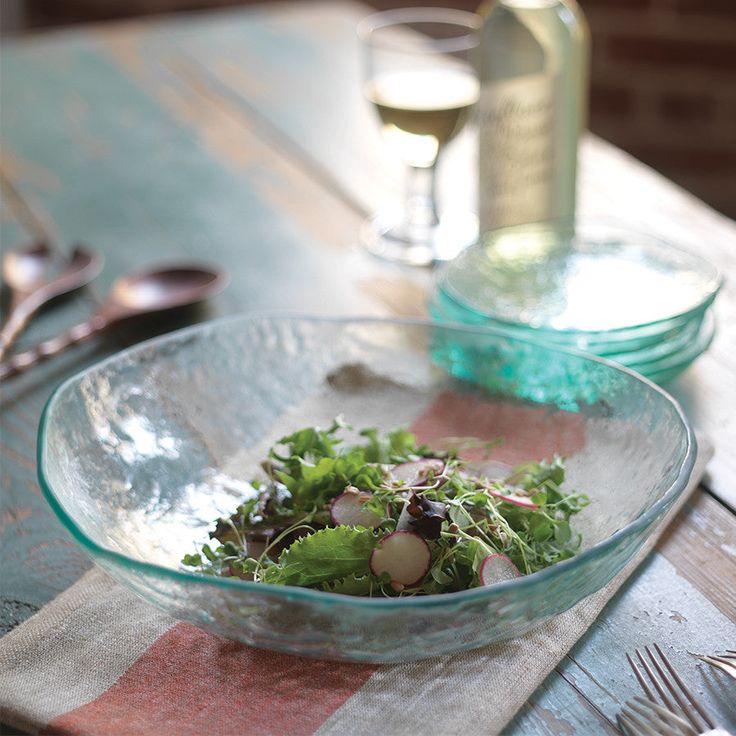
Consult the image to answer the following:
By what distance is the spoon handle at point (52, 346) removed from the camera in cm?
93

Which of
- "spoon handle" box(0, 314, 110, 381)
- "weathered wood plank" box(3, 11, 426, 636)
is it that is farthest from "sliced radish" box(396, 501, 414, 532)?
"spoon handle" box(0, 314, 110, 381)

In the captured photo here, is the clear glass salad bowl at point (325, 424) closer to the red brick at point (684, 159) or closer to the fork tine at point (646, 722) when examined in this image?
the fork tine at point (646, 722)

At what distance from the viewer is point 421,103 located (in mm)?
1113

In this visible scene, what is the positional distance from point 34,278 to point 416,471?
596mm

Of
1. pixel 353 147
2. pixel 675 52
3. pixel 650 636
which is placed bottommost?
pixel 675 52

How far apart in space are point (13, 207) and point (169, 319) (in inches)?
15.0

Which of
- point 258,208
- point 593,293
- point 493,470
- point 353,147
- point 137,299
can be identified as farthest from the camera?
point 353,147

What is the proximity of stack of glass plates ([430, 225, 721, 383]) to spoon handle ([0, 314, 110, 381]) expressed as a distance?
31 centimetres

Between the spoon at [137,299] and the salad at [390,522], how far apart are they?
31 centimetres

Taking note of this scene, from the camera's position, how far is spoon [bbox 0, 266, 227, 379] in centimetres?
96

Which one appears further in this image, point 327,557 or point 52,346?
point 52,346

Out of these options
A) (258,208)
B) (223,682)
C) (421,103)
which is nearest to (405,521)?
(223,682)

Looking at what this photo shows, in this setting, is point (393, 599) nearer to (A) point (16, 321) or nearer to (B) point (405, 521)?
(B) point (405, 521)

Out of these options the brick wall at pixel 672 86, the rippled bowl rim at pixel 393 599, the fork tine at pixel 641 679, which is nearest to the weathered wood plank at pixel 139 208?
the rippled bowl rim at pixel 393 599
